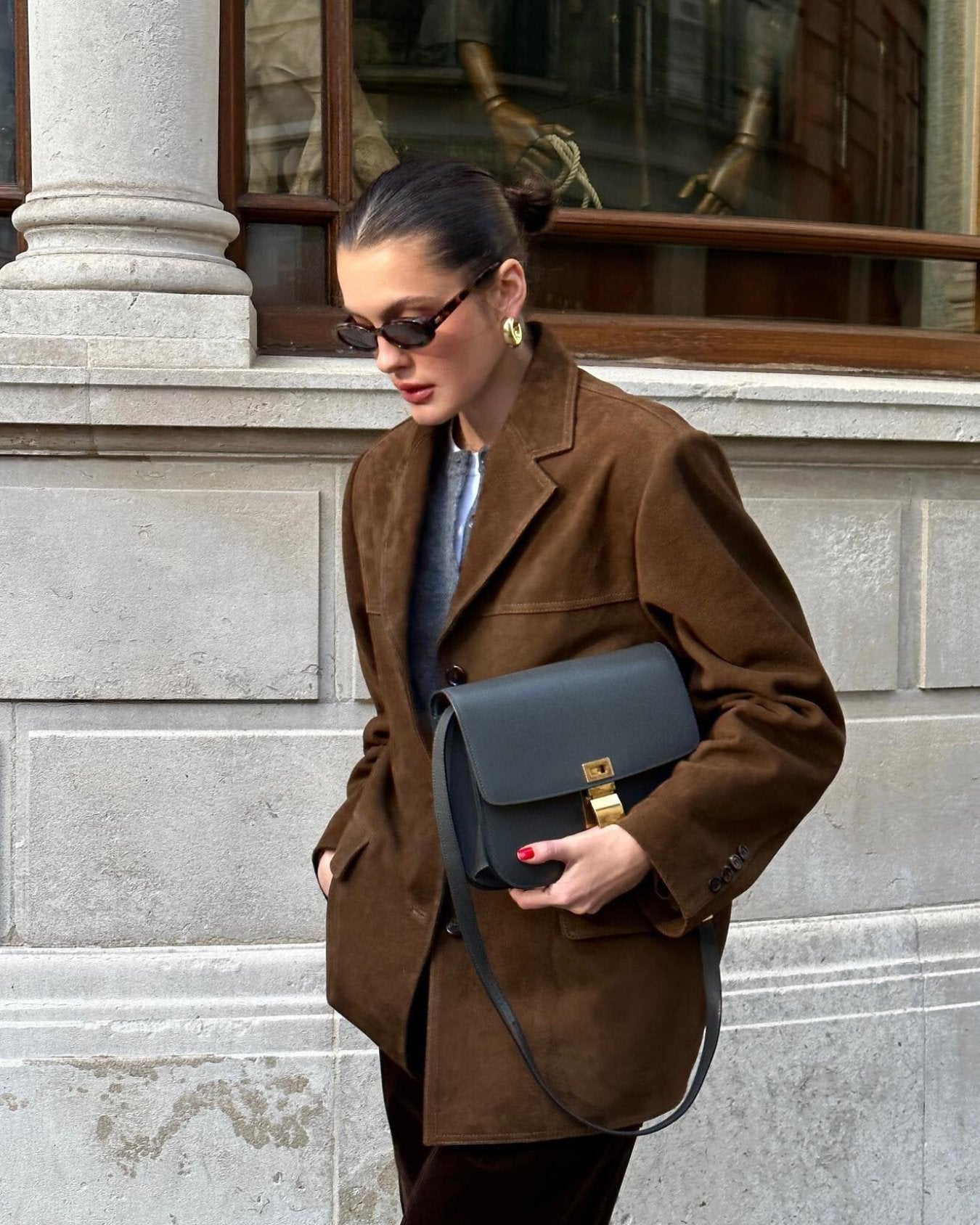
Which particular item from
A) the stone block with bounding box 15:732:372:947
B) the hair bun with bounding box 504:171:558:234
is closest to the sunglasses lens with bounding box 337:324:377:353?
the hair bun with bounding box 504:171:558:234

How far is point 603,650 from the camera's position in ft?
6.36

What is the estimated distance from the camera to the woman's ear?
1.96m

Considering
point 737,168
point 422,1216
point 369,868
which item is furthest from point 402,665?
point 737,168

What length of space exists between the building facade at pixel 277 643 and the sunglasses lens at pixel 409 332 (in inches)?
64.6

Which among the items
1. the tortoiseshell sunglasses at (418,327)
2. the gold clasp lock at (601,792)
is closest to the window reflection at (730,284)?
the tortoiseshell sunglasses at (418,327)

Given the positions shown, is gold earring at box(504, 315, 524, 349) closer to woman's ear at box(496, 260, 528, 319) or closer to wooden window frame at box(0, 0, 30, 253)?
woman's ear at box(496, 260, 528, 319)

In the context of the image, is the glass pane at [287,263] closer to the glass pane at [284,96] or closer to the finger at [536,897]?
the glass pane at [284,96]

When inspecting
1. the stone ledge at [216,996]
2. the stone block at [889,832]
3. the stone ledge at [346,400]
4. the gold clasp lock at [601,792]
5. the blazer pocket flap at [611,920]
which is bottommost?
the stone ledge at [216,996]

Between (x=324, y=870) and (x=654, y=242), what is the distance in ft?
8.25

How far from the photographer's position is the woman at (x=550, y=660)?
1.84 meters

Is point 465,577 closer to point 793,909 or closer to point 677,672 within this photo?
point 677,672

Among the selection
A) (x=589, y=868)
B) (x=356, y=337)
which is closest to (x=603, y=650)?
(x=589, y=868)

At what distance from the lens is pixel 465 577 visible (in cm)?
195

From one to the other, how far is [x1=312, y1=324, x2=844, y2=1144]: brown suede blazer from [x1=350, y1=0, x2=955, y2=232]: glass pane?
2.40m
